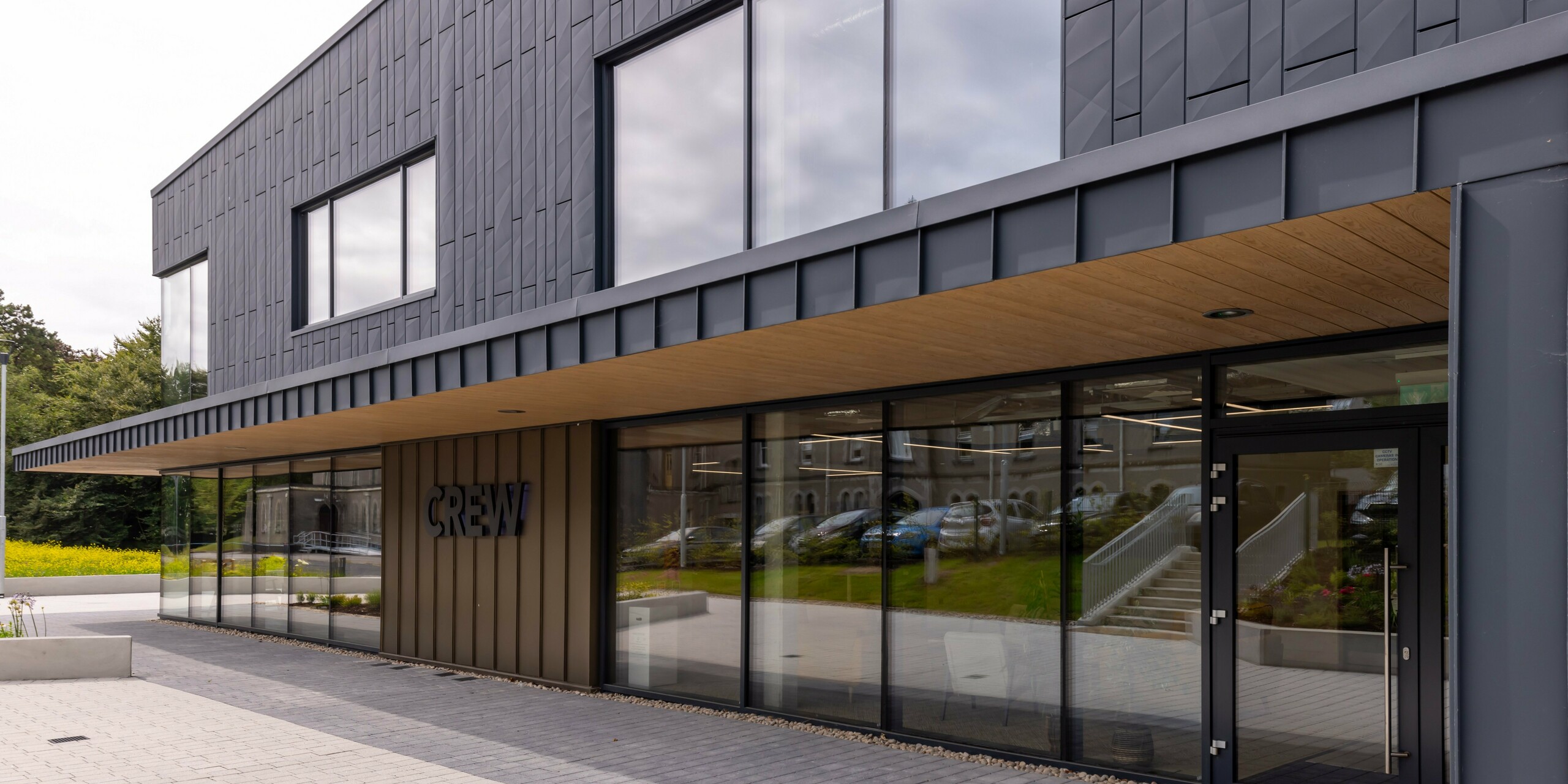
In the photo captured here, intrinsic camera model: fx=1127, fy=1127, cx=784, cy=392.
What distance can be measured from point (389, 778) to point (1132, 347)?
241 inches

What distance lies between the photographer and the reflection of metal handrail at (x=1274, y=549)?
7.18 m

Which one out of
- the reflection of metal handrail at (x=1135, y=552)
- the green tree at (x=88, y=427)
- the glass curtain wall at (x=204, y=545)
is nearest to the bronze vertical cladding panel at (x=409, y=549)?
the glass curtain wall at (x=204, y=545)

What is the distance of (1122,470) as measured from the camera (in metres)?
8.12

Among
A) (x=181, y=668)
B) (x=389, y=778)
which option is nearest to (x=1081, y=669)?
(x=389, y=778)

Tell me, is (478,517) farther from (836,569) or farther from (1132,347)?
(1132,347)

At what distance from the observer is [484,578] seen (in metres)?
13.9

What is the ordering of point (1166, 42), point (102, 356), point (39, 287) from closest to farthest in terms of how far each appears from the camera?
point (1166, 42) → point (102, 356) → point (39, 287)

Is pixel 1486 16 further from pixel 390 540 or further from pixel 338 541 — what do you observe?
pixel 338 541

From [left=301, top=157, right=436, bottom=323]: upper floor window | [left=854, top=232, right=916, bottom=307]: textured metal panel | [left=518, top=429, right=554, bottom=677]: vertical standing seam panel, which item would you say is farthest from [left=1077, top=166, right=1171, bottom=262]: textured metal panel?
[left=301, top=157, right=436, bottom=323]: upper floor window

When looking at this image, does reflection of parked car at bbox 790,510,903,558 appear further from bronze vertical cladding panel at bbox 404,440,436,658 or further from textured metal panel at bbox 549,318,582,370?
bronze vertical cladding panel at bbox 404,440,436,658

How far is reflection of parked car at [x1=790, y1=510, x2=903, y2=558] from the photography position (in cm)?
989

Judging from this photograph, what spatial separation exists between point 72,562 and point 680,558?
99.8 feet

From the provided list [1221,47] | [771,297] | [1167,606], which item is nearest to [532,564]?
[771,297]

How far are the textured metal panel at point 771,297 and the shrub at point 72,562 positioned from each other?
1268 inches
